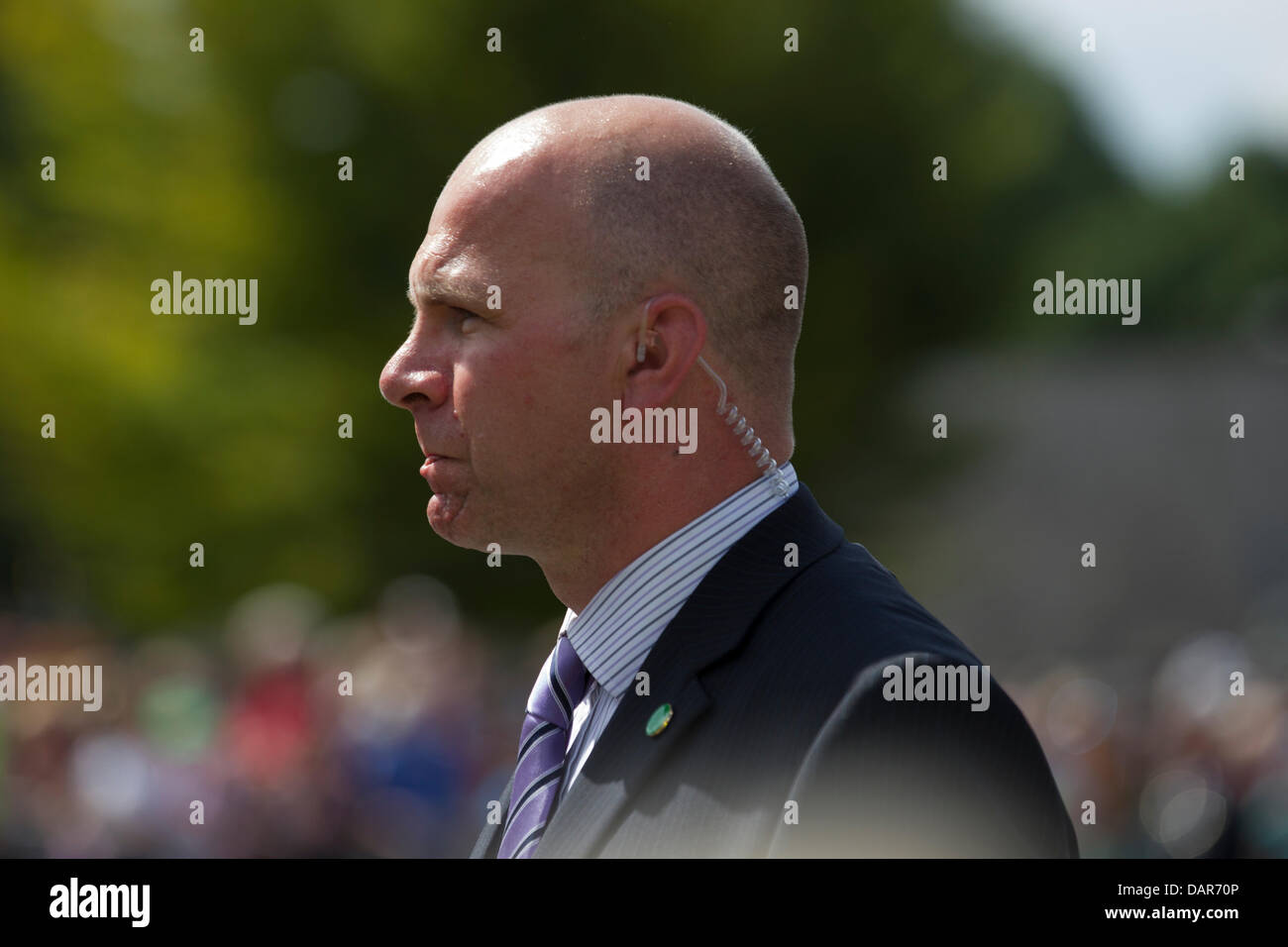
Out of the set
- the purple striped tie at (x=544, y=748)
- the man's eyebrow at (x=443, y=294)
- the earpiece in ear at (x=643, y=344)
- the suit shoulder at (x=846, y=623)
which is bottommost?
the purple striped tie at (x=544, y=748)

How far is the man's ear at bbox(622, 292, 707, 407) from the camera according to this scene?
239 centimetres

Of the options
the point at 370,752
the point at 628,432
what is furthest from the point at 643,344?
the point at 370,752

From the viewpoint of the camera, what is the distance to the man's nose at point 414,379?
245cm

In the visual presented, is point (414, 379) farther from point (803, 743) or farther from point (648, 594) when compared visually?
point (803, 743)

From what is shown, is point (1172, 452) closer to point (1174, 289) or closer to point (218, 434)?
point (1174, 289)

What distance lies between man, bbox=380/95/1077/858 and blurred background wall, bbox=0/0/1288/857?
22.6 ft

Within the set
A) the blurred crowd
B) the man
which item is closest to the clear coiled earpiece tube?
the man

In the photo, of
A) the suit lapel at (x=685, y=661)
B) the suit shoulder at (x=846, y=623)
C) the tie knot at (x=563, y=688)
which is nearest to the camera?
the suit shoulder at (x=846, y=623)

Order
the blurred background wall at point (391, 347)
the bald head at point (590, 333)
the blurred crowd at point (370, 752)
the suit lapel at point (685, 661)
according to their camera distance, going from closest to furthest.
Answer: the suit lapel at point (685, 661) → the bald head at point (590, 333) → the blurred crowd at point (370, 752) → the blurred background wall at point (391, 347)

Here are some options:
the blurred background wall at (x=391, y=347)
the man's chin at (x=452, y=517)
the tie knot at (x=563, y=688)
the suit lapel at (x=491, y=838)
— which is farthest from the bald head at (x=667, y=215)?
the blurred background wall at (x=391, y=347)

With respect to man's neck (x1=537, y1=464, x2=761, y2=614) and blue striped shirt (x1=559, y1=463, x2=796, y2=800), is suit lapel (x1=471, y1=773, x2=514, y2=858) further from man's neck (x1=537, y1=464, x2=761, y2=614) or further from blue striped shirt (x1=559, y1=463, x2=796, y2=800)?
man's neck (x1=537, y1=464, x2=761, y2=614)

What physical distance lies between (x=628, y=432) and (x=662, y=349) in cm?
14

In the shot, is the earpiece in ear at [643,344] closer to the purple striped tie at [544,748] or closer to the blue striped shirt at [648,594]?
the blue striped shirt at [648,594]

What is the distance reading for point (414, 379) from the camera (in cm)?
246
